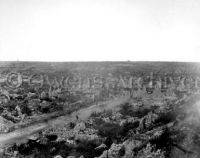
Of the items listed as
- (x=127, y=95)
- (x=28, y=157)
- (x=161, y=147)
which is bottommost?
(x=28, y=157)

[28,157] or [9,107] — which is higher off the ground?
[9,107]

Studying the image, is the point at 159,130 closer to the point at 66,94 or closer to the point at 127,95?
the point at 127,95

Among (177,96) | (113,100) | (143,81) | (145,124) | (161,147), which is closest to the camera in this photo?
(161,147)

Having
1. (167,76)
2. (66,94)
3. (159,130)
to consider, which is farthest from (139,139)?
(167,76)

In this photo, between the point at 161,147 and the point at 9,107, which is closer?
the point at 161,147

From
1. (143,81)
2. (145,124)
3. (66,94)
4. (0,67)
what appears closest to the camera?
(145,124)

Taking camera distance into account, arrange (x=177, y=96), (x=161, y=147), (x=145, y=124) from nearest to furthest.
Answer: (x=161, y=147) → (x=145, y=124) → (x=177, y=96)

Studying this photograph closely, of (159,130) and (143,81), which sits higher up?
(143,81)

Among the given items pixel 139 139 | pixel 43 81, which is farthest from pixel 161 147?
pixel 43 81

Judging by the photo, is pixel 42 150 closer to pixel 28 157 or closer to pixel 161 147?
pixel 28 157
